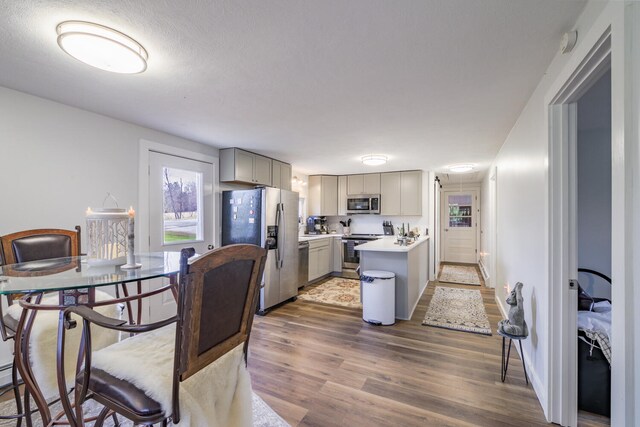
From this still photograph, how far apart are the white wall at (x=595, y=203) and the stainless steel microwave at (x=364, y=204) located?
11.3ft

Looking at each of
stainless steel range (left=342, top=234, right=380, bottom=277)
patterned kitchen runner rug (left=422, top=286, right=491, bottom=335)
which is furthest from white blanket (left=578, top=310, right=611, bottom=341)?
stainless steel range (left=342, top=234, right=380, bottom=277)

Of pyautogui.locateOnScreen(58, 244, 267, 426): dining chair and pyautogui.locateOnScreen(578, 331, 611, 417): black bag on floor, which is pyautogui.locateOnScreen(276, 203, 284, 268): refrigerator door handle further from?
pyautogui.locateOnScreen(578, 331, 611, 417): black bag on floor

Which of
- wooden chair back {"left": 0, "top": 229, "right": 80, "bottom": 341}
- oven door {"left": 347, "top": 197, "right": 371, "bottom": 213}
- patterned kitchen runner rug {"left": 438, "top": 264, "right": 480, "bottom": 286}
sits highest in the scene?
oven door {"left": 347, "top": 197, "right": 371, "bottom": 213}

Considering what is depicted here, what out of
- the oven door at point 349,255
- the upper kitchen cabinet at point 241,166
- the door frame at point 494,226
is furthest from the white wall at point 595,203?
the upper kitchen cabinet at point 241,166

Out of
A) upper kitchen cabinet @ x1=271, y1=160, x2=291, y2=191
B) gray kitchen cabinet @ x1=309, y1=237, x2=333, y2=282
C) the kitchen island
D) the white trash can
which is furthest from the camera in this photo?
gray kitchen cabinet @ x1=309, y1=237, x2=333, y2=282

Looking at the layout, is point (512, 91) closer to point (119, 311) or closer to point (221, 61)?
point (221, 61)

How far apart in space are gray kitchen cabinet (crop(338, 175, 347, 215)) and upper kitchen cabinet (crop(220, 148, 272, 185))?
241 centimetres

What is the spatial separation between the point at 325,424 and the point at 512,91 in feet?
8.88

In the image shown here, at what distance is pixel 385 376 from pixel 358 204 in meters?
4.19

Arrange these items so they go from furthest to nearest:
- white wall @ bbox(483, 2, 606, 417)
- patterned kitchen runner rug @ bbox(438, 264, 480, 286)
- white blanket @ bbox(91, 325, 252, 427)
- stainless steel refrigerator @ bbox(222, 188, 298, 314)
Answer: patterned kitchen runner rug @ bbox(438, 264, 480, 286)
stainless steel refrigerator @ bbox(222, 188, 298, 314)
white wall @ bbox(483, 2, 606, 417)
white blanket @ bbox(91, 325, 252, 427)

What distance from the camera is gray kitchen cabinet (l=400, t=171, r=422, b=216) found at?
18.5 feet

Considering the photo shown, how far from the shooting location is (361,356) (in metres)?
2.58

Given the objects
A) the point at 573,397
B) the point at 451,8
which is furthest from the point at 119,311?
the point at 573,397

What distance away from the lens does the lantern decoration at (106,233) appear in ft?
5.11
